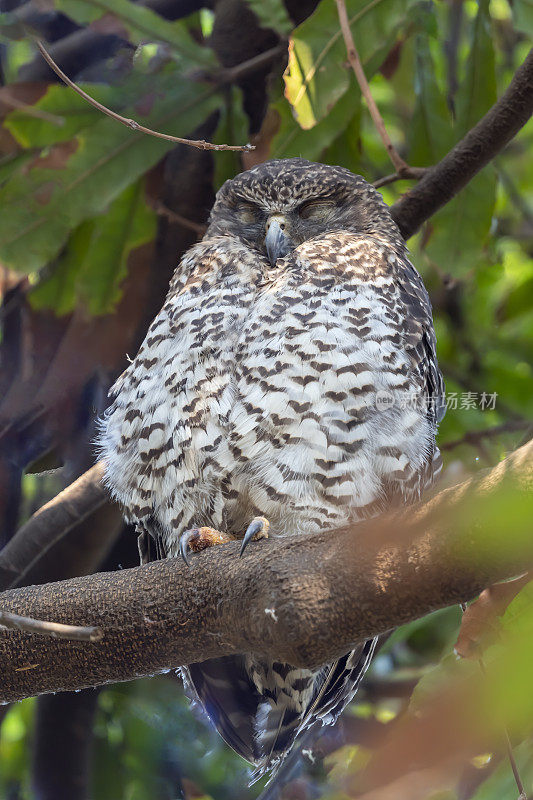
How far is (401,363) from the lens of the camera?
2.52 m

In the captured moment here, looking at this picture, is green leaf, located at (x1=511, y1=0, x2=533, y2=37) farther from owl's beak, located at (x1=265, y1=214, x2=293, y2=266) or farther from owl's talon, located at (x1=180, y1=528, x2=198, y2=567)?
owl's talon, located at (x1=180, y1=528, x2=198, y2=567)

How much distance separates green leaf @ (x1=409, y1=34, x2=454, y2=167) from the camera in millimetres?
3584

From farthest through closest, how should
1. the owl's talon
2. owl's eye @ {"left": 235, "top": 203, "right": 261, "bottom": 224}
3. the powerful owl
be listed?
owl's eye @ {"left": 235, "top": 203, "right": 261, "bottom": 224} → the powerful owl → the owl's talon

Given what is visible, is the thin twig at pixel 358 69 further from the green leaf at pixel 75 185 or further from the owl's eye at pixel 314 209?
the green leaf at pixel 75 185

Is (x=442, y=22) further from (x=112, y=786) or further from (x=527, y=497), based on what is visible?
(x=527, y=497)

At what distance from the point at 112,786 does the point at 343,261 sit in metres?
1.98

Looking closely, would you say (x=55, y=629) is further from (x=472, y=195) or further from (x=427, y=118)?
(x=427, y=118)

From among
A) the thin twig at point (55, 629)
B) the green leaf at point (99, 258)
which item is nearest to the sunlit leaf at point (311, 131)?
the green leaf at point (99, 258)

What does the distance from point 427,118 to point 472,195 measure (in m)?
0.37

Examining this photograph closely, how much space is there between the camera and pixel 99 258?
3.52 metres

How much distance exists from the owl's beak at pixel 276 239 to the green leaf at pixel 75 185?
2.01 ft

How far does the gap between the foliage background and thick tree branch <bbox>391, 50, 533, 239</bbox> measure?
355mm

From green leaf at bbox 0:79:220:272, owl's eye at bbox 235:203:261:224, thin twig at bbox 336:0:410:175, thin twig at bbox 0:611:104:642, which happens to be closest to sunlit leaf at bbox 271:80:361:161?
owl's eye at bbox 235:203:261:224

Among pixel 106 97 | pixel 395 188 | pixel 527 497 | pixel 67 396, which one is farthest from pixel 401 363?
pixel 395 188
